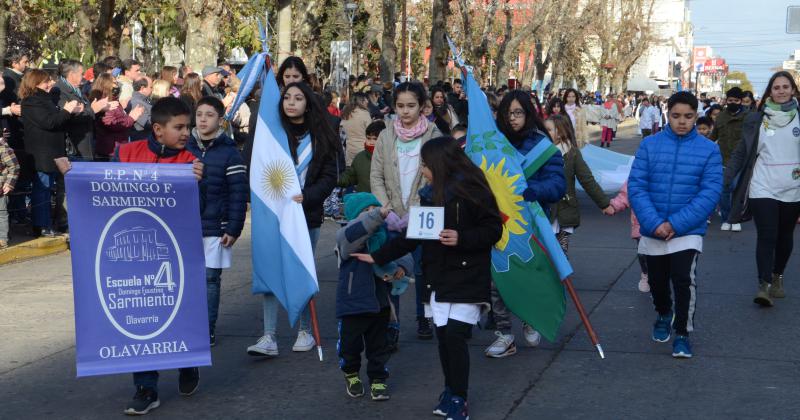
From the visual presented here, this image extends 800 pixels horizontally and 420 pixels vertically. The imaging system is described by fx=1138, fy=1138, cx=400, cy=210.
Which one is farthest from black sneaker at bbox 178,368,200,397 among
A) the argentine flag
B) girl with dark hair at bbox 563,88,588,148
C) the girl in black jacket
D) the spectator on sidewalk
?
girl with dark hair at bbox 563,88,588,148

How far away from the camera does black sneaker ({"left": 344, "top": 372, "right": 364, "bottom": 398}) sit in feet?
20.5

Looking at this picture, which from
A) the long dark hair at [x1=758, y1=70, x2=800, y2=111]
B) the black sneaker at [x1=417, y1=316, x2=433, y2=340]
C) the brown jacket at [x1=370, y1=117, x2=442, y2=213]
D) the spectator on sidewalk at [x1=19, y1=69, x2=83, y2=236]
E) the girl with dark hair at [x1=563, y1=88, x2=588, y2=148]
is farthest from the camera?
the girl with dark hair at [x1=563, y1=88, x2=588, y2=148]

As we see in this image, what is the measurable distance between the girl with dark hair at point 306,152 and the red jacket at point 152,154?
3.36ft

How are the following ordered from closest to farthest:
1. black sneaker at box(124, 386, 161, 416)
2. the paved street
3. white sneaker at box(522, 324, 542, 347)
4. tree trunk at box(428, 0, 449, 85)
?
1. black sneaker at box(124, 386, 161, 416)
2. the paved street
3. white sneaker at box(522, 324, 542, 347)
4. tree trunk at box(428, 0, 449, 85)

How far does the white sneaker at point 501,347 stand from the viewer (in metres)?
7.27

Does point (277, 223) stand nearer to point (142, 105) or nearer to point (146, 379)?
point (146, 379)

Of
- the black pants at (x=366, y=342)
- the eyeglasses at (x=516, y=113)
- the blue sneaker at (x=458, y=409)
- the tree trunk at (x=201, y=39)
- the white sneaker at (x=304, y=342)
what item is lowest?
the white sneaker at (x=304, y=342)

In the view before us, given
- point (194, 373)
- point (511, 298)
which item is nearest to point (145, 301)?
point (194, 373)

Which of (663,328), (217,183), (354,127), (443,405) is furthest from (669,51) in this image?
(443,405)

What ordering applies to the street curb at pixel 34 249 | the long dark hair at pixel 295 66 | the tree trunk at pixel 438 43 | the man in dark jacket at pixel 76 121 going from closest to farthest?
the long dark hair at pixel 295 66 → the street curb at pixel 34 249 → the man in dark jacket at pixel 76 121 → the tree trunk at pixel 438 43

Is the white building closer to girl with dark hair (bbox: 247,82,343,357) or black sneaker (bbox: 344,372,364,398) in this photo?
girl with dark hair (bbox: 247,82,343,357)

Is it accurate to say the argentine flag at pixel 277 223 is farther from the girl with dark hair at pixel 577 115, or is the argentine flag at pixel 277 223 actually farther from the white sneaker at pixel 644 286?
the girl with dark hair at pixel 577 115

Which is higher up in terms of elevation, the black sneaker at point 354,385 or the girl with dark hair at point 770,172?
the girl with dark hair at point 770,172

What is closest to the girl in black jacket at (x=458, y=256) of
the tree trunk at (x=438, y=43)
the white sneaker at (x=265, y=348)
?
the white sneaker at (x=265, y=348)
